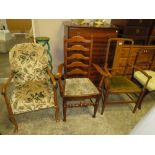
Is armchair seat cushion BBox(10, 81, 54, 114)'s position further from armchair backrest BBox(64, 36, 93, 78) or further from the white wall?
the white wall

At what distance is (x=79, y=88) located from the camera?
81.6 inches

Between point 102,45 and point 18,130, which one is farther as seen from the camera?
point 102,45

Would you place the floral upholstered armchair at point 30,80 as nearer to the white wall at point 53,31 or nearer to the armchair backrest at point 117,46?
the white wall at point 53,31

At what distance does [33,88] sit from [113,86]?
3.66ft

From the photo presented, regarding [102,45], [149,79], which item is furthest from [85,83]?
[149,79]

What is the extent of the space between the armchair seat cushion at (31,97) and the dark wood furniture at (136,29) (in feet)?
5.10

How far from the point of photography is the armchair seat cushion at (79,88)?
1.98 m

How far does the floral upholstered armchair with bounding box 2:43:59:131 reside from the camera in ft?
5.89

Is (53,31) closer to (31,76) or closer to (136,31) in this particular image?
(31,76)

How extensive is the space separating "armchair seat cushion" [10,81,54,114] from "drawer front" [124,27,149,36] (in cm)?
156

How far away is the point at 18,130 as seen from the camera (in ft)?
6.40
